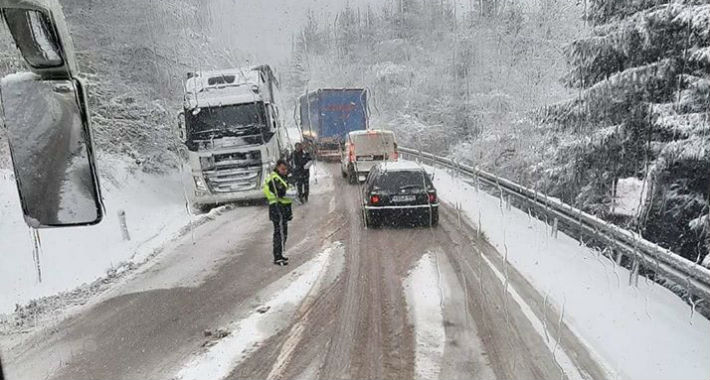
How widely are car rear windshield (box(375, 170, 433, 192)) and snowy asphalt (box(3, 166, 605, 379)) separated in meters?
1.94

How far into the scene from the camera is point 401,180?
1250cm

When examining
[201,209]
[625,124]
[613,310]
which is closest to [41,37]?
[613,310]

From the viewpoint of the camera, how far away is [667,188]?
37.7ft

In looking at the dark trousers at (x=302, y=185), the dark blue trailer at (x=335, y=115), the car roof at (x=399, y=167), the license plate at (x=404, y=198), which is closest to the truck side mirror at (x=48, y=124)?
the license plate at (x=404, y=198)

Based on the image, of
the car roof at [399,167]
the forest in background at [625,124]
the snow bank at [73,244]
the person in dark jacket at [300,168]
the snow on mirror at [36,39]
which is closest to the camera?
the snow on mirror at [36,39]

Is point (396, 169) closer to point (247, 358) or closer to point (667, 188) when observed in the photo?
point (667, 188)

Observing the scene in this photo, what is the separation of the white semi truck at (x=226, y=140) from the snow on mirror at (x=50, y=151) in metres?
13.4

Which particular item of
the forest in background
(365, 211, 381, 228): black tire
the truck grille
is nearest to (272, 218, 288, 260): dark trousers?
(365, 211, 381, 228): black tire

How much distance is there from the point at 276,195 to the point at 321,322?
11.7 feet

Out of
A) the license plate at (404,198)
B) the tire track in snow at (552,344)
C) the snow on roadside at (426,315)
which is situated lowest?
the tire track in snow at (552,344)

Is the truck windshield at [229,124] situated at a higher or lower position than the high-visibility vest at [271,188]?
higher

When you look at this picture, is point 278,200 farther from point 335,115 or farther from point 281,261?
point 335,115

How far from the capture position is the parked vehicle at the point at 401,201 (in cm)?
1224

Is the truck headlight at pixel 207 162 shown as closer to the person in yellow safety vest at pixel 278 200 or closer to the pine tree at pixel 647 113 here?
the person in yellow safety vest at pixel 278 200
